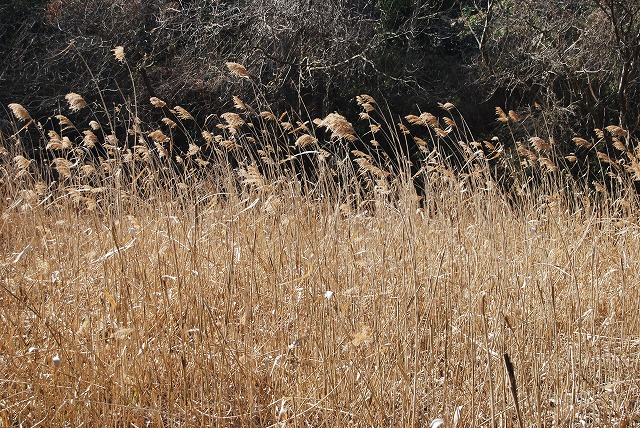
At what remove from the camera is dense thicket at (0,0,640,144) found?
787 cm

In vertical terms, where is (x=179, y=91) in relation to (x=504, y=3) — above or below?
below

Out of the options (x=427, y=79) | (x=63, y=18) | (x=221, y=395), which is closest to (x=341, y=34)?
(x=427, y=79)

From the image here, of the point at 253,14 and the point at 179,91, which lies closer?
the point at 253,14

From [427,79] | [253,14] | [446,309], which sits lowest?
[427,79]

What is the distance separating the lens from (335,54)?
8.70 metres

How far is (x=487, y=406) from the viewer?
217 cm

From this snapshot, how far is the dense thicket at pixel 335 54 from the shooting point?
787 cm

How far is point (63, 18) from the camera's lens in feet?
30.9

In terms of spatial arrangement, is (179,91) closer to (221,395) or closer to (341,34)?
(341,34)

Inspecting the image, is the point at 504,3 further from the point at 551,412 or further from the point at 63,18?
the point at 551,412

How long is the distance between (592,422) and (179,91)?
25.3ft

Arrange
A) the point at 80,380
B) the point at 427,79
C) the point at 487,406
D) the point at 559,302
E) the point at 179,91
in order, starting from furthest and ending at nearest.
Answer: the point at 427,79
the point at 179,91
the point at 559,302
the point at 487,406
the point at 80,380

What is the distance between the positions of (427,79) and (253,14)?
8.68ft

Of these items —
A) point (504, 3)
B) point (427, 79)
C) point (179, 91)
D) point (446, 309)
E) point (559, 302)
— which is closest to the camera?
point (446, 309)
